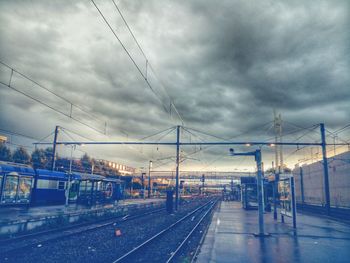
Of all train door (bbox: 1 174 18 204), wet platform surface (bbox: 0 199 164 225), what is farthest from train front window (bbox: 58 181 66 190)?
train door (bbox: 1 174 18 204)

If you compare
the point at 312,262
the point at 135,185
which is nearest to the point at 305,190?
the point at 312,262

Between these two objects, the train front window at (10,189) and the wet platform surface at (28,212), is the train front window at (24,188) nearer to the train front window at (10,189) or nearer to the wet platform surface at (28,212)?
the train front window at (10,189)

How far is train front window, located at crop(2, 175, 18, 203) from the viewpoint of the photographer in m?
20.4

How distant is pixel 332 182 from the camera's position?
1223 inches

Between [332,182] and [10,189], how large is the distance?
108 feet

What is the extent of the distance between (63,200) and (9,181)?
332 inches

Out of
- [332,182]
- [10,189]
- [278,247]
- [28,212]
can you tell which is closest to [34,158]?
[10,189]

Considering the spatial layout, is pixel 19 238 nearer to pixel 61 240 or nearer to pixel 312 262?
pixel 61 240

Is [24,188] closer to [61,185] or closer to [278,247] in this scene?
[61,185]

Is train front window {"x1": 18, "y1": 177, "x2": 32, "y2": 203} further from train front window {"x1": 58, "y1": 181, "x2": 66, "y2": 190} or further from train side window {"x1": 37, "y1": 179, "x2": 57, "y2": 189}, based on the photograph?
train front window {"x1": 58, "y1": 181, "x2": 66, "y2": 190}

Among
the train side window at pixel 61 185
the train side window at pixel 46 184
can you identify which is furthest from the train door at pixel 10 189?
the train side window at pixel 61 185

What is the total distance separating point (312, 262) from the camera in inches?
315

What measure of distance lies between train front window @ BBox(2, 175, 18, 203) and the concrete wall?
27.4 meters

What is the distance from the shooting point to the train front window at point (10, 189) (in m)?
20.4
